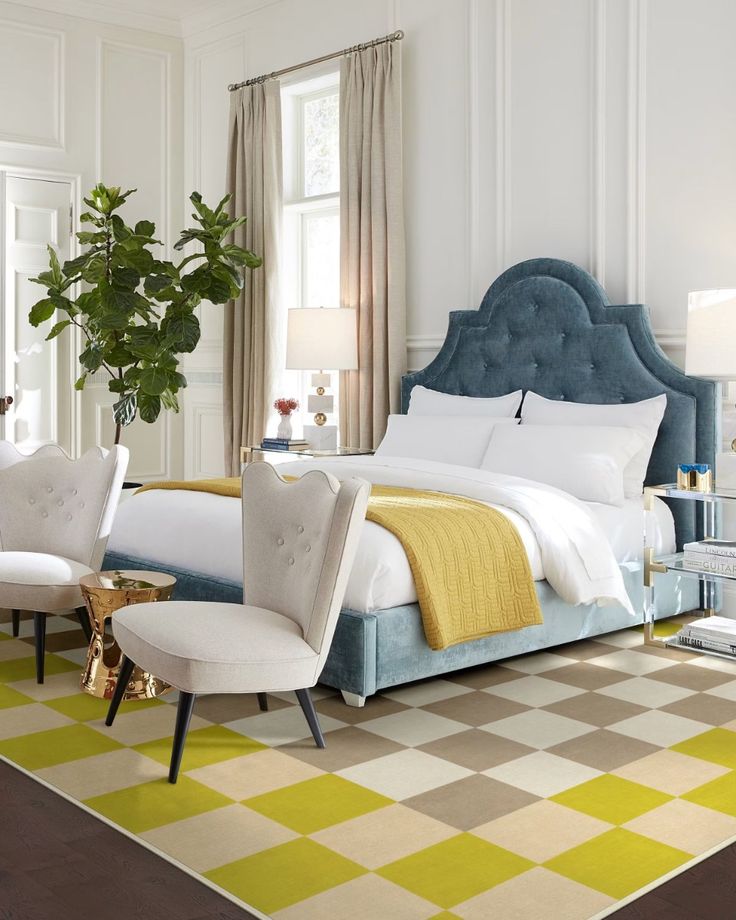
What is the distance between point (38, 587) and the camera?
357cm

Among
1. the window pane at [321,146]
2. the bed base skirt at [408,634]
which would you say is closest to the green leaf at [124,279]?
the window pane at [321,146]

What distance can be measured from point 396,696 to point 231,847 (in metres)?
1.17

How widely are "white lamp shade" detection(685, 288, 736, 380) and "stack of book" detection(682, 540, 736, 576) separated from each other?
2.03 ft

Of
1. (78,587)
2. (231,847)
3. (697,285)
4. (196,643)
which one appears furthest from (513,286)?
(231,847)

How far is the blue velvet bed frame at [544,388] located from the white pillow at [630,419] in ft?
0.26

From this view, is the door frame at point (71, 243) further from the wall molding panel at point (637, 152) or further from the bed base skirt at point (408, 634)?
the wall molding panel at point (637, 152)

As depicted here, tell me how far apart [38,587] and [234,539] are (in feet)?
2.19

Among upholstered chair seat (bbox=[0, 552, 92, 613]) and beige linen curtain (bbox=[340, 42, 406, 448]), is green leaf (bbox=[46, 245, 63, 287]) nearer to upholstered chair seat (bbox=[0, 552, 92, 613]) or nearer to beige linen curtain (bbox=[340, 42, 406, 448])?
beige linen curtain (bbox=[340, 42, 406, 448])

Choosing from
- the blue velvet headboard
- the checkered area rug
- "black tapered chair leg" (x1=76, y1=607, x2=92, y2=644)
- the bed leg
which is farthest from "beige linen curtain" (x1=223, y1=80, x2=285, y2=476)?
the bed leg

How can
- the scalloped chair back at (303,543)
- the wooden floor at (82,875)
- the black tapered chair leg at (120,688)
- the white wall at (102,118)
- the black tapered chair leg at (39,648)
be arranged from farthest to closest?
1. the white wall at (102,118)
2. the black tapered chair leg at (39,648)
3. the black tapered chair leg at (120,688)
4. the scalloped chair back at (303,543)
5. the wooden floor at (82,875)

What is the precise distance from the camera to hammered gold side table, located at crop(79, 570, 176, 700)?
3320 millimetres

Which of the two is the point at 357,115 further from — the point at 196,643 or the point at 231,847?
the point at 231,847

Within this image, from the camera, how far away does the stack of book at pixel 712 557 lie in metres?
3.90

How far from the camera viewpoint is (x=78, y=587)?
362cm
